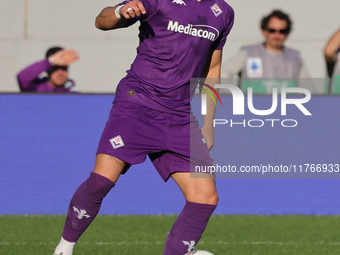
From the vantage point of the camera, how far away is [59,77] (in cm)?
880

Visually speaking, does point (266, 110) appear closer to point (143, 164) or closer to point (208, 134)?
point (143, 164)

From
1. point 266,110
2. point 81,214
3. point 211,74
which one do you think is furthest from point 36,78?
point 81,214

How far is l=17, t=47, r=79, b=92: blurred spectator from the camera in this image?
8.54m

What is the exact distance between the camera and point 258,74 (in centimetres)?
859

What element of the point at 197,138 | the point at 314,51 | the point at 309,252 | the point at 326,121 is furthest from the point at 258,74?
the point at 314,51

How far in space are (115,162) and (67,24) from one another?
941 centimetres

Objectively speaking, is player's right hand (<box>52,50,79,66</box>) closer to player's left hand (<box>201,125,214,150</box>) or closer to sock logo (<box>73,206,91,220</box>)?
player's left hand (<box>201,125,214,150</box>)

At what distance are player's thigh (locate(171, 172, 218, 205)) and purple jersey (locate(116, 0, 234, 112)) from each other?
37cm

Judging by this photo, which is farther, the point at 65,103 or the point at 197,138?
the point at 65,103

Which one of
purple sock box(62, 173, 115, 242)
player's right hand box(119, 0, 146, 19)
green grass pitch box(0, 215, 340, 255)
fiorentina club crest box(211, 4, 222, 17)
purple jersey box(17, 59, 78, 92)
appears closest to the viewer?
player's right hand box(119, 0, 146, 19)

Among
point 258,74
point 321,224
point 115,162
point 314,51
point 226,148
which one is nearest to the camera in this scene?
point 115,162

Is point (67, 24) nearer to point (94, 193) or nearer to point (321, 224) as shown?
point (321, 224)

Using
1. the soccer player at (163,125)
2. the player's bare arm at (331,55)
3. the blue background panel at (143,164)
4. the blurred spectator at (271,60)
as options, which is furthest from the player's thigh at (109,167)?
the player's bare arm at (331,55)

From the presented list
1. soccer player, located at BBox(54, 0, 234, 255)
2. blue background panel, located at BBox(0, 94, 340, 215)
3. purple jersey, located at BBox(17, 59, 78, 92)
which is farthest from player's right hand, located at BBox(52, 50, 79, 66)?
soccer player, located at BBox(54, 0, 234, 255)
